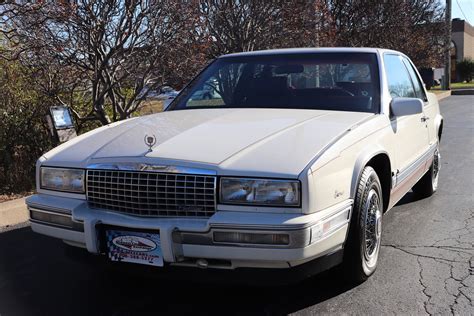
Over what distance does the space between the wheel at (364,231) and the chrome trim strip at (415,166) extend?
0.64m

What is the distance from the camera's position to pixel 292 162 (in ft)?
9.73

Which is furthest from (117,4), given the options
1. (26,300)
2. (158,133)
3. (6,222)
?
(26,300)

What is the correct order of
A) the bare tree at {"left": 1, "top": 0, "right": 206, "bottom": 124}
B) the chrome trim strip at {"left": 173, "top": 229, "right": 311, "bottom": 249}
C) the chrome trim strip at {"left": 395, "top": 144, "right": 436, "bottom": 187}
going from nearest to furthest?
1. the chrome trim strip at {"left": 173, "top": 229, "right": 311, "bottom": 249}
2. the chrome trim strip at {"left": 395, "top": 144, "right": 436, "bottom": 187}
3. the bare tree at {"left": 1, "top": 0, "right": 206, "bottom": 124}

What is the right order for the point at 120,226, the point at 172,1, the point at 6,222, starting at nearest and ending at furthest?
the point at 120,226, the point at 6,222, the point at 172,1

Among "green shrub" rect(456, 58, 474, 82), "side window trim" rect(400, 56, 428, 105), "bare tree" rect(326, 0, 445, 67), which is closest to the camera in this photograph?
"side window trim" rect(400, 56, 428, 105)

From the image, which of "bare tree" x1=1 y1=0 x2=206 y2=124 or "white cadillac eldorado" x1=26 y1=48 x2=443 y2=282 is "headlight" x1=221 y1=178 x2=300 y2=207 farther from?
"bare tree" x1=1 y1=0 x2=206 y2=124

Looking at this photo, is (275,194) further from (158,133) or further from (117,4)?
(117,4)

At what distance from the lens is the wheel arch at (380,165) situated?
3.50m

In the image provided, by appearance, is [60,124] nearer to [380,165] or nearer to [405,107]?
[380,165]

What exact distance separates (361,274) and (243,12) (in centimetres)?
843

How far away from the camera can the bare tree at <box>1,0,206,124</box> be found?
678cm

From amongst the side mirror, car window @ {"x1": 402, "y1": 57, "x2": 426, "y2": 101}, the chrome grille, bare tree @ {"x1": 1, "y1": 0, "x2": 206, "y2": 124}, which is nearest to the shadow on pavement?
the chrome grille

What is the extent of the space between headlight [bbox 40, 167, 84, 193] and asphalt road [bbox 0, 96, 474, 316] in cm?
49

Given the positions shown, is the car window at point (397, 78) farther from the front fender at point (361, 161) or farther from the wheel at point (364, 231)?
the wheel at point (364, 231)
